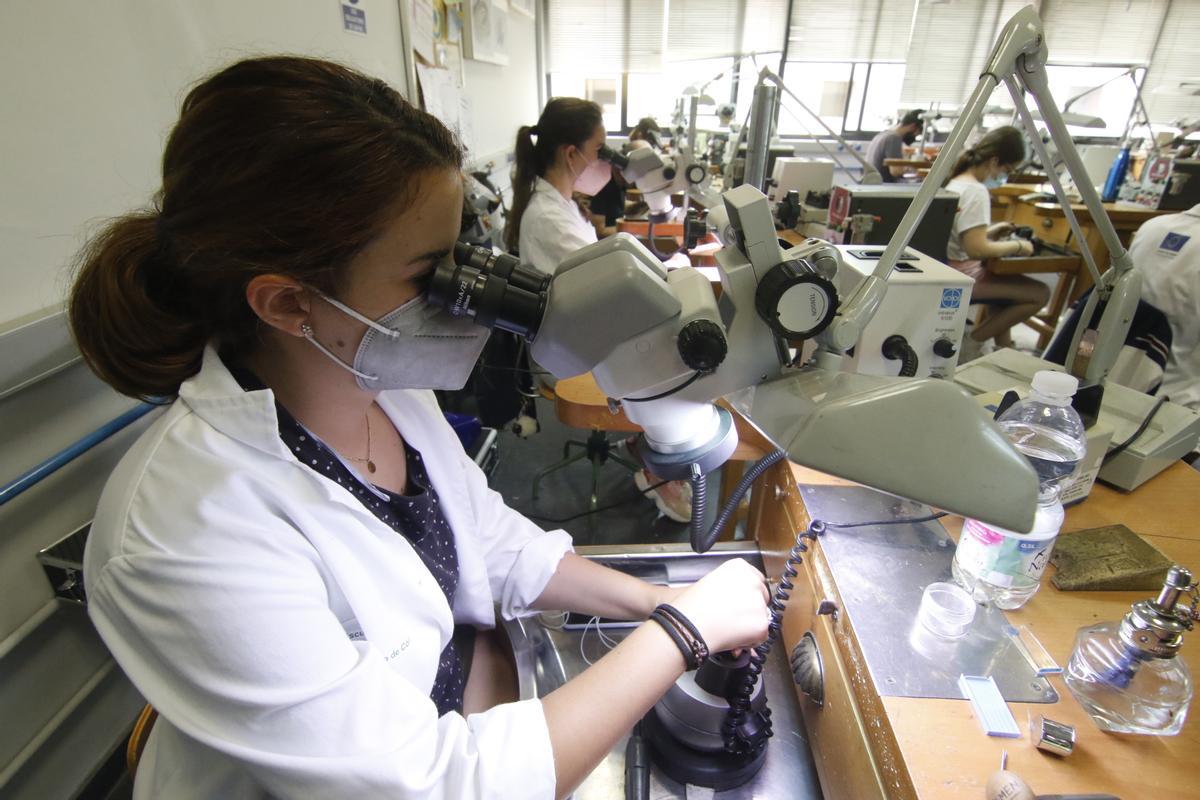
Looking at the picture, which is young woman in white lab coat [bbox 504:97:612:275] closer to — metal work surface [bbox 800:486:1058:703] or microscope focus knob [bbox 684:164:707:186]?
microscope focus knob [bbox 684:164:707:186]

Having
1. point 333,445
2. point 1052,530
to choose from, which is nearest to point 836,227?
point 1052,530

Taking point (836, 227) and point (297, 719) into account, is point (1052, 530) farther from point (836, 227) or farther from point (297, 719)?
point (836, 227)

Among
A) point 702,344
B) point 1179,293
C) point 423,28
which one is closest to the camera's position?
point 702,344

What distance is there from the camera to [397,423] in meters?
0.89

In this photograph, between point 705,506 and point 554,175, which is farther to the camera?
point 554,175

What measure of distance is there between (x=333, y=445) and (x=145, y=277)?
0.26 metres

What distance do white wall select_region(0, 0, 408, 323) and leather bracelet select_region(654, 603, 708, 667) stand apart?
0.98 metres

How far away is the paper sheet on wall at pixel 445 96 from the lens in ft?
8.57

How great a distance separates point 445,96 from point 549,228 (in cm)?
111

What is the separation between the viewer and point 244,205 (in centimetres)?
56

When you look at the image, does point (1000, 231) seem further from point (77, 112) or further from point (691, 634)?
point (77, 112)

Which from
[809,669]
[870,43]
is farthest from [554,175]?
[870,43]

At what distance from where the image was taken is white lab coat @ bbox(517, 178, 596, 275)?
2312mm

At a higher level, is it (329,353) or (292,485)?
(329,353)
